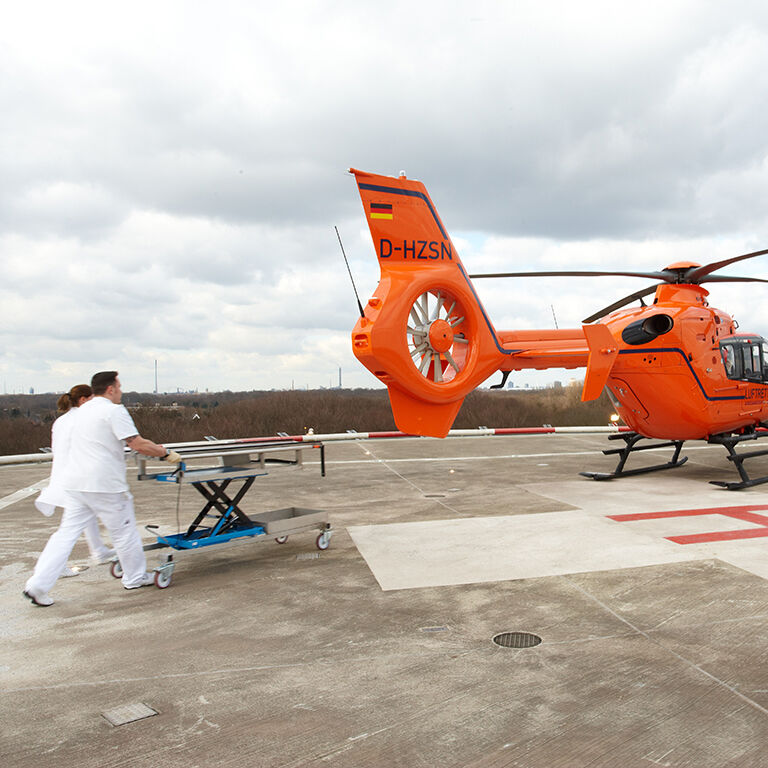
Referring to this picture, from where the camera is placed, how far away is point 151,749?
318 centimetres

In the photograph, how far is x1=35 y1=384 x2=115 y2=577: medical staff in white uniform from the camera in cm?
550

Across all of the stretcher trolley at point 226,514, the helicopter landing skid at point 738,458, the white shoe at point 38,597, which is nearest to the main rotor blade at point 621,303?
the helicopter landing skid at point 738,458

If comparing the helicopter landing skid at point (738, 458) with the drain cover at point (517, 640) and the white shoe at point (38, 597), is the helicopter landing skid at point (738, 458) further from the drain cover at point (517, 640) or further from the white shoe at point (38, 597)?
the white shoe at point (38, 597)

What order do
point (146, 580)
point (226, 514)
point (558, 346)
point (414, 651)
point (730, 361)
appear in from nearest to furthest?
1. point (414, 651)
2. point (146, 580)
3. point (226, 514)
4. point (558, 346)
5. point (730, 361)

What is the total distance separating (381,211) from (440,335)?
70.2 inches

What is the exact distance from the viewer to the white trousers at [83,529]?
520 centimetres

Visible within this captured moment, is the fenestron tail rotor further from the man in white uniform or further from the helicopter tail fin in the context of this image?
the man in white uniform

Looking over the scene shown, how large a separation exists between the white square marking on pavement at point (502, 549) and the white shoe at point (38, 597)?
2.74m

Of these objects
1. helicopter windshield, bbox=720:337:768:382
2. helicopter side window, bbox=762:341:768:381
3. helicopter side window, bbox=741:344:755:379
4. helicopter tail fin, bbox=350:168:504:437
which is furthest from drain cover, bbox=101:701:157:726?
helicopter side window, bbox=762:341:768:381

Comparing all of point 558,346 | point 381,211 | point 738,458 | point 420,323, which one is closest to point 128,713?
point 420,323

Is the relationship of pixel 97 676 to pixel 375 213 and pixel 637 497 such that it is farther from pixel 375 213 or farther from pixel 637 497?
pixel 637 497

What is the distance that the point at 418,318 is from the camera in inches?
335

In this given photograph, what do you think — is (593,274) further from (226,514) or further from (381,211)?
(226,514)

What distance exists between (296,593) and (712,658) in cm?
314
